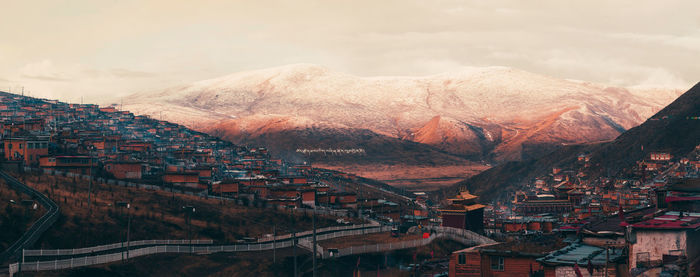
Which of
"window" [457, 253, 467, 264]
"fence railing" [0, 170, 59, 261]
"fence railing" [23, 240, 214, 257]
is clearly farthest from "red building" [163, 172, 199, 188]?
"window" [457, 253, 467, 264]

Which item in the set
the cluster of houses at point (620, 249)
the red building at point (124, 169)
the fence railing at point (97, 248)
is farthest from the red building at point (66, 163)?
the cluster of houses at point (620, 249)

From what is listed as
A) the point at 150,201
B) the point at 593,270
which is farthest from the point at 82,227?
the point at 593,270

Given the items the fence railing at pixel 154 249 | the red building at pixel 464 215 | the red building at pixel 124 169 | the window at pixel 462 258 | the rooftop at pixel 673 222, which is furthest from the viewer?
the red building at pixel 124 169

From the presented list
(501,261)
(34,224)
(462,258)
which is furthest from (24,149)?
(501,261)

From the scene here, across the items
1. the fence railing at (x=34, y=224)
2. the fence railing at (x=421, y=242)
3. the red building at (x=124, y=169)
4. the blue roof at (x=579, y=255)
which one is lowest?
the fence railing at (x=421, y=242)

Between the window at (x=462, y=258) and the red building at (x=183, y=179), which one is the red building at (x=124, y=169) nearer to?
the red building at (x=183, y=179)

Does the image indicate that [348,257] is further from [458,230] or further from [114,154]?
[114,154]

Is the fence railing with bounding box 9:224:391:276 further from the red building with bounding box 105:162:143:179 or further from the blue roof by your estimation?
the red building with bounding box 105:162:143:179
